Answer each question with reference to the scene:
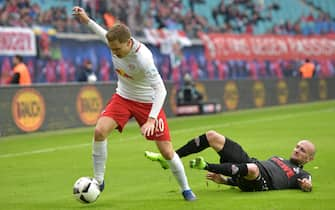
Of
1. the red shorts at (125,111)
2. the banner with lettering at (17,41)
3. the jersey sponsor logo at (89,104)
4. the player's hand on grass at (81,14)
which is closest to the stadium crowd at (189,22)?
the banner with lettering at (17,41)

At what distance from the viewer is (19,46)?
23.8 meters

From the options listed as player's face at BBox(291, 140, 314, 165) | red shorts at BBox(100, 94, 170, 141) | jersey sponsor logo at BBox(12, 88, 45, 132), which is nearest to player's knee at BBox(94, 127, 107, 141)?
red shorts at BBox(100, 94, 170, 141)

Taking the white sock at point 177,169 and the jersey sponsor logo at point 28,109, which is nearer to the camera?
the white sock at point 177,169

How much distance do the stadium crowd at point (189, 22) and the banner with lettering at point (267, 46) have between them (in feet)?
1.08

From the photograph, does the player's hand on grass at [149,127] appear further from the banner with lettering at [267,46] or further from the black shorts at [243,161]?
the banner with lettering at [267,46]

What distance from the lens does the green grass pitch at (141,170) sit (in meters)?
9.12

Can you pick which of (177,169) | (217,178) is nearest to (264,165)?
(217,178)

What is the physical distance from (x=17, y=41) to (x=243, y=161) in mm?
15231

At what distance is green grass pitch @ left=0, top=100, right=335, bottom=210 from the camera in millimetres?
9117

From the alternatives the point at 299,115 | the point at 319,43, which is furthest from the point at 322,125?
the point at 319,43

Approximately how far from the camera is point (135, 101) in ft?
30.7

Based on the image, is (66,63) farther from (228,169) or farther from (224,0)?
(228,169)

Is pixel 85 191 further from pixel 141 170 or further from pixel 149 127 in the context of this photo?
pixel 141 170

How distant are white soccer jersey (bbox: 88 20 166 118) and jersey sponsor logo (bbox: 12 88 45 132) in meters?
11.2
